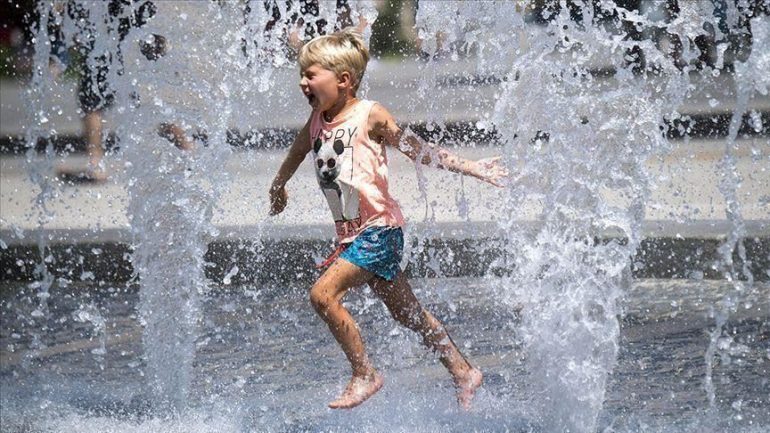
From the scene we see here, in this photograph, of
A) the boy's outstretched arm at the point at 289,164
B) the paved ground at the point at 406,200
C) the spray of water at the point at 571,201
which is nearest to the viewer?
the spray of water at the point at 571,201

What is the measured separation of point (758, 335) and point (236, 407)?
2.12 meters

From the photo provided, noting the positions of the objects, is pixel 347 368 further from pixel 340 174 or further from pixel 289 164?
pixel 340 174

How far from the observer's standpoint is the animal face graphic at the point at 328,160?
4.42 metres

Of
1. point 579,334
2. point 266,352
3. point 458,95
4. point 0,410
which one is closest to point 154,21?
point 266,352

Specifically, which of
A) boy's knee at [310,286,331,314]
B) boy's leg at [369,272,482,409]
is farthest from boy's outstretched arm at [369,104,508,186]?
boy's knee at [310,286,331,314]

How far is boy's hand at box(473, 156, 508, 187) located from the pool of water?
0.43m

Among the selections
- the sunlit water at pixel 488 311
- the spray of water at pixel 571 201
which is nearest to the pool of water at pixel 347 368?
the sunlit water at pixel 488 311

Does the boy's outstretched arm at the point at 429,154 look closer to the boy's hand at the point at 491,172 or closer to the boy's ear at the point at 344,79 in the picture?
the boy's hand at the point at 491,172

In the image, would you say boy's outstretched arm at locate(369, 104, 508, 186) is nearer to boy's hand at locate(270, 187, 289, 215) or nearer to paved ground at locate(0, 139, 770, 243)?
boy's hand at locate(270, 187, 289, 215)

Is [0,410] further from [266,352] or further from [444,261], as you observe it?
[444,261]

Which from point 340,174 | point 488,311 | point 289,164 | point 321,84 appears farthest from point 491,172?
point 488,311

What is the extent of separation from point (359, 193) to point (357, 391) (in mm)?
607

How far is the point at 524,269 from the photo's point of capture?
4613mm

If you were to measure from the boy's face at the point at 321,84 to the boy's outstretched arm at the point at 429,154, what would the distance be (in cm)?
14
